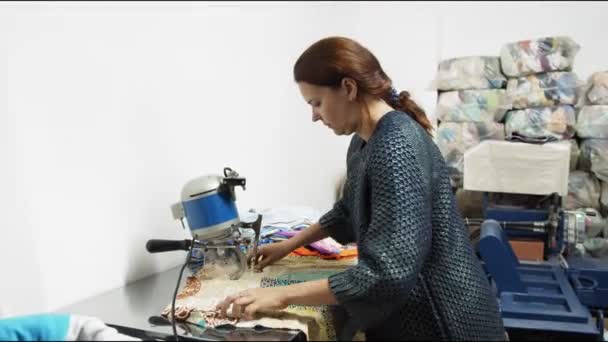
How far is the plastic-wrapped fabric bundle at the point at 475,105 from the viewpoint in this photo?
225cm

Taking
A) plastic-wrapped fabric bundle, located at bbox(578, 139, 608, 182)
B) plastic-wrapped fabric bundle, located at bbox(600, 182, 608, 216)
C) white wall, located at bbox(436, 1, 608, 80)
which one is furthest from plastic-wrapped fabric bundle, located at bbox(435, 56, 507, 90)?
plastic-wrapped fabric bundle, located at bbox(600, 182, 608, 216)

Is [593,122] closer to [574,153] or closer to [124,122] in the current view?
[574,153]

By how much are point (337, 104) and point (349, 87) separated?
5 cm

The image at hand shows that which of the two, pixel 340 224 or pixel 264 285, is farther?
pixel 340 224

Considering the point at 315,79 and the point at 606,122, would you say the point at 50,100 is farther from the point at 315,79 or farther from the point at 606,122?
the point at 606,122

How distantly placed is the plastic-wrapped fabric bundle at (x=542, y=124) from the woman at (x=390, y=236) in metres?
1.45

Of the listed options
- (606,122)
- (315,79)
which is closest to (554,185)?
(606,122)

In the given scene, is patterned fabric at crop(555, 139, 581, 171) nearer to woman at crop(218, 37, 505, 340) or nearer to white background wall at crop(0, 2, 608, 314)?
white background wall at crop(0, 2, 608, 314)

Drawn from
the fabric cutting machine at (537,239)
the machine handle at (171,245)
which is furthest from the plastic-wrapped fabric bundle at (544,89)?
the machine handle at (171,245)

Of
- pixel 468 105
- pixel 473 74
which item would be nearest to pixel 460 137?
pixel 468 105

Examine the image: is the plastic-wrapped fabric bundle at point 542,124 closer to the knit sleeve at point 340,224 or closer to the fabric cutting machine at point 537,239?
the fabric cutting machine at point 537,239

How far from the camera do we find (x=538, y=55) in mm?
2139

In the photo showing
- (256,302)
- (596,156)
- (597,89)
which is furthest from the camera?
(596,156)

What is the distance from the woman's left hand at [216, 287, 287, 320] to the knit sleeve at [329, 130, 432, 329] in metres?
0.12
